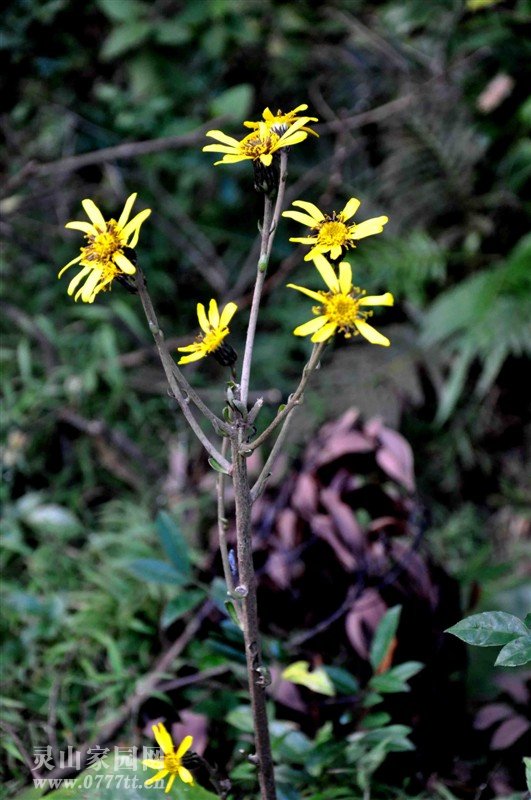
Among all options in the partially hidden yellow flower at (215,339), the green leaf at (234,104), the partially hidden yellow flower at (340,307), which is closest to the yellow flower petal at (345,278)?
the partially hidden yellow flower at (340,307)

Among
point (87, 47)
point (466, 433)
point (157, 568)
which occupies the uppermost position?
point (87, 47)

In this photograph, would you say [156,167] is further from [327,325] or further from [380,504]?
[327,325]

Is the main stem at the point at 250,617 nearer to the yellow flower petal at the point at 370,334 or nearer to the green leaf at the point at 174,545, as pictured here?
the yellow flower petal at the point at 370,334

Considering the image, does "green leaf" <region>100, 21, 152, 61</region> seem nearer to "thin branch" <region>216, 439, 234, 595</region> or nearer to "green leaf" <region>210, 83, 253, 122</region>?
"green leaf" <region>210, 83, 253, 122</region>

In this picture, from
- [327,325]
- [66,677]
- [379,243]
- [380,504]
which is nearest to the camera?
[327,325]

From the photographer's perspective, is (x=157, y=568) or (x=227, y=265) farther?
(x=227, y=265)

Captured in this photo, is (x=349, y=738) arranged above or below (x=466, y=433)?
below

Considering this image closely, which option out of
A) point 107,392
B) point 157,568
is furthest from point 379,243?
point 157,568

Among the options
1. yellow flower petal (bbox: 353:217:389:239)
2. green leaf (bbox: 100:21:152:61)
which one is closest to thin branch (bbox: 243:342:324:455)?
yellow flower petal (bbox: 353:217:389:239)

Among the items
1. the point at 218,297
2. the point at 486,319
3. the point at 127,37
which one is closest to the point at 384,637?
the point at 486,319
